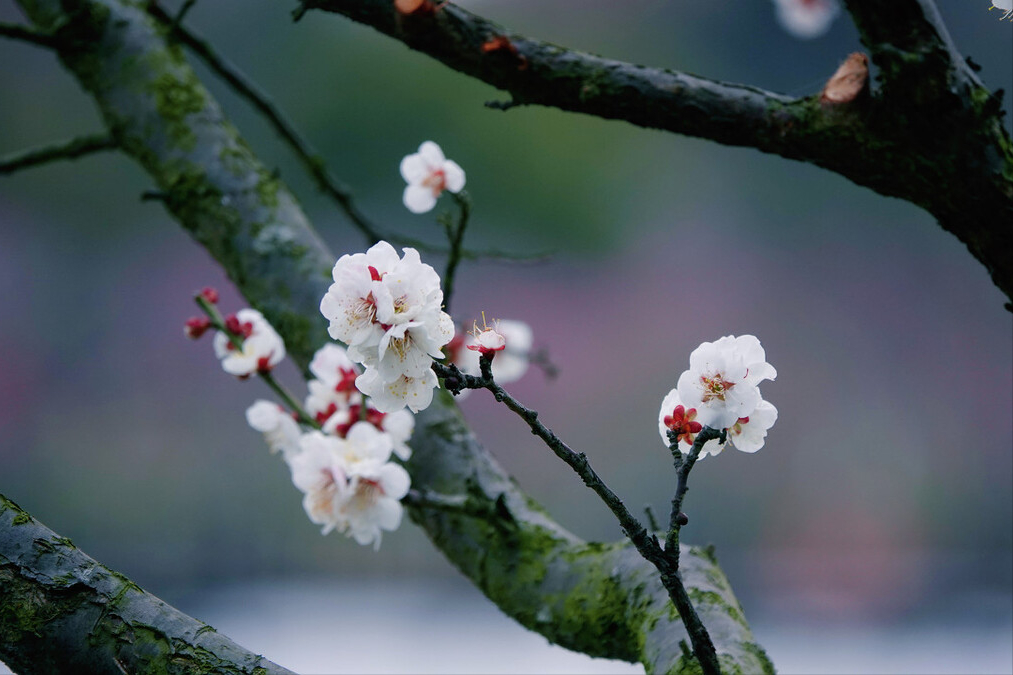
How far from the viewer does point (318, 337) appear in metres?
0.85

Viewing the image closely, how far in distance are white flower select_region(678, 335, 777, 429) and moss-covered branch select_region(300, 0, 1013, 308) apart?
0.24 m

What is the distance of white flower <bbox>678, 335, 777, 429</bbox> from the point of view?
0.41 m

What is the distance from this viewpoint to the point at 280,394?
821 millimetres

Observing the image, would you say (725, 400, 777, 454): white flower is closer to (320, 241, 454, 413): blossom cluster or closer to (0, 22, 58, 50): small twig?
(320, 241, 454, 413): blossom cluster

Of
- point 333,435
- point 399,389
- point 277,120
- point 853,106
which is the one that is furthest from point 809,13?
point 399,389

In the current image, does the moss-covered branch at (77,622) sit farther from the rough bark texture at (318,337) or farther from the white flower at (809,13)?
the white flower at (809,13)

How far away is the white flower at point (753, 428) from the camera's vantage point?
44cm

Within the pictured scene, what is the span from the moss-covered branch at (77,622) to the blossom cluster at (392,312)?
0.17 metres

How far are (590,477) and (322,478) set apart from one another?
39cm

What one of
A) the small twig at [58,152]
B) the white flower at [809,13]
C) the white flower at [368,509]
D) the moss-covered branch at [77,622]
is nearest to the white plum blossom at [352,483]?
the white flower at [368,509]

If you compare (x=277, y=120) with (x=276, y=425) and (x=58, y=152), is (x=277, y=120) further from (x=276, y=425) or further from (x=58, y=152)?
(x=276, y=425)

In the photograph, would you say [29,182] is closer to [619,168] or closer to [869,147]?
[619,168]

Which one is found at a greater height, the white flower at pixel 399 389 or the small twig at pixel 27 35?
the small twig at pixel 27 35

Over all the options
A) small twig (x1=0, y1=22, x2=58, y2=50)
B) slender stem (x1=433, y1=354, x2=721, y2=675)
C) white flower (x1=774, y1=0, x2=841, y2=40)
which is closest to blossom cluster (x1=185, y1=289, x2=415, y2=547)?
slender stem (x1=433, y1=354, x2=721, y2=675)
